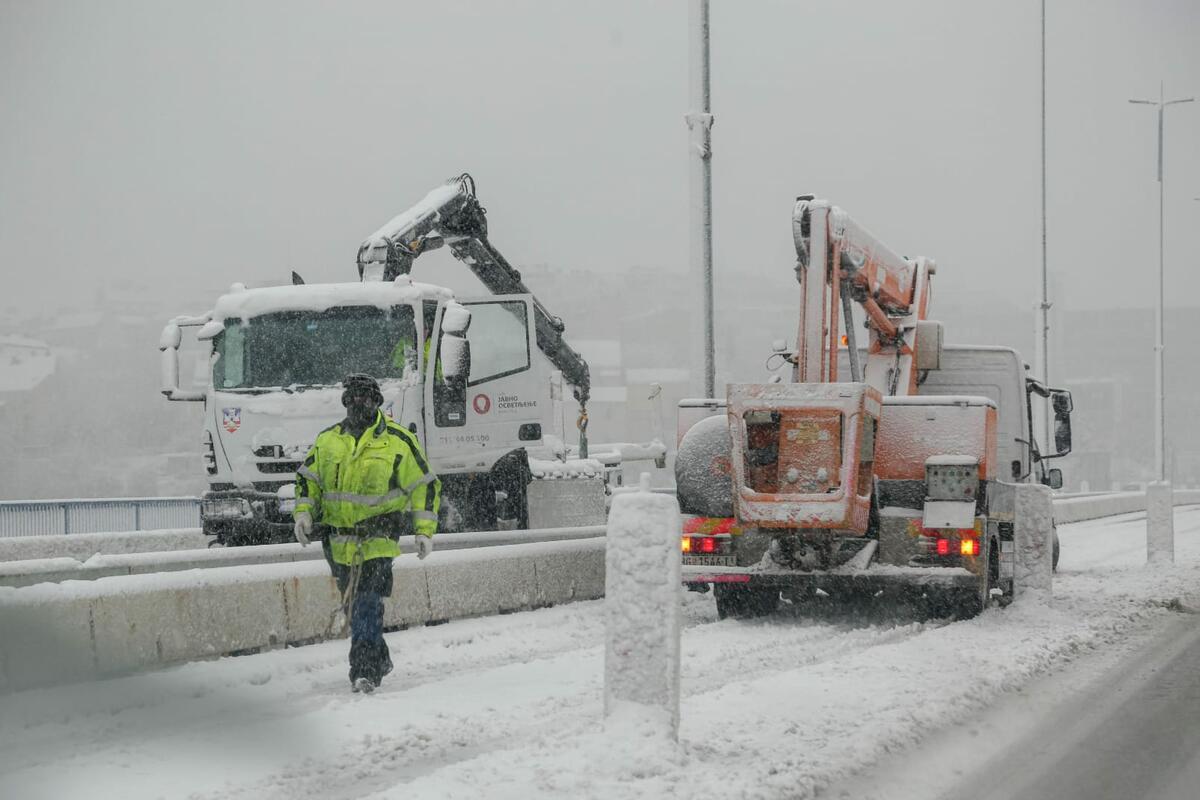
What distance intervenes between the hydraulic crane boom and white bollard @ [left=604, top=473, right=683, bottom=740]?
1253cm

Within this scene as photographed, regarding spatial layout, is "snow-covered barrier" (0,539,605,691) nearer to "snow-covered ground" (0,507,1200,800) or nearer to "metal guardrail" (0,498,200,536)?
"snow-covered ground" (0,507,1200,800)

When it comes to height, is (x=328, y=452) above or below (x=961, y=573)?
above

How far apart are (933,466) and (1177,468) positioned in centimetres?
11719

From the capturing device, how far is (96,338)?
4641 centimetres

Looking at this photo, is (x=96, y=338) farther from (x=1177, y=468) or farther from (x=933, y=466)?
(x=1177, y=468)

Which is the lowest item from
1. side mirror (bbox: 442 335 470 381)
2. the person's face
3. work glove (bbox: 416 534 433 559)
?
work glove (bbox: 416 534 433 559)

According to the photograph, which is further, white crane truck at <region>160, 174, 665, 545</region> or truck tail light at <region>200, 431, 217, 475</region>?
truck tail light at <region>200, 431, 217, 475</region>

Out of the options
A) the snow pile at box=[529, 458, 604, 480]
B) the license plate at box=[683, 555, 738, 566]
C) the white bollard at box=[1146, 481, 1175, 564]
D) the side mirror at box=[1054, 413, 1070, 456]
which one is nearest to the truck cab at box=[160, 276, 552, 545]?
the snow pile at box=[529, 458, 604, 480]

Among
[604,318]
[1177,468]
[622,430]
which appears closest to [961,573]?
[622,430]

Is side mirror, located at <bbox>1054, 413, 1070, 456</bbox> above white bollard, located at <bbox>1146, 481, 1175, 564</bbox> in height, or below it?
above

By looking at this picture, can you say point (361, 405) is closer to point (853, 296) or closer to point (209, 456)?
point (853, 296)

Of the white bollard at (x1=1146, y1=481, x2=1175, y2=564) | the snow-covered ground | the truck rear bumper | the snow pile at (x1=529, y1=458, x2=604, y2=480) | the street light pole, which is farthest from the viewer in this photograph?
the street light pole

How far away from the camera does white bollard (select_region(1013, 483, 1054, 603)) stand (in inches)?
535

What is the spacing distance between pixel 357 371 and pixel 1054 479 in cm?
740
